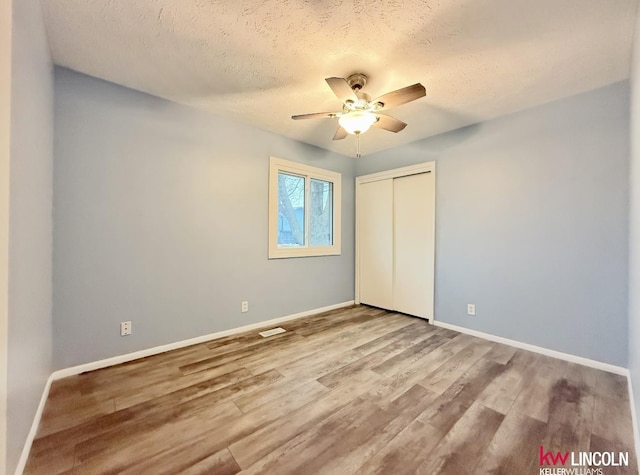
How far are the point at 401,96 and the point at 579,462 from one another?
2401 mm

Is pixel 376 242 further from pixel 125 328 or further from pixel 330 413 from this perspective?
pixel 125 328

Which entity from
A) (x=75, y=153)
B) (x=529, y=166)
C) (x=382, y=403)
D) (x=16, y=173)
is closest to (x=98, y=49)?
(x=75, y=153)

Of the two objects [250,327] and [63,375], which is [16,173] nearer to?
[63,375]

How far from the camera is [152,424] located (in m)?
1.60

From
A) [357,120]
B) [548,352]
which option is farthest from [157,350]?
[548,352]

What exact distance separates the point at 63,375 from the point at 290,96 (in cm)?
307

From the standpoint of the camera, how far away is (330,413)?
1707mm

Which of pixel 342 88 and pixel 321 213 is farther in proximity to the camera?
pixel 321 213

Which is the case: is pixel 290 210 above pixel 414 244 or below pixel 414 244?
above

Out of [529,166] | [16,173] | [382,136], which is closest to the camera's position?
[16,173]

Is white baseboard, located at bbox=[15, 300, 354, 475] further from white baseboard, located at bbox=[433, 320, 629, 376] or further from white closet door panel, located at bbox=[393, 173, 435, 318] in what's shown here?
white baseboard, located at bbox=[433, 320, 629, 376]

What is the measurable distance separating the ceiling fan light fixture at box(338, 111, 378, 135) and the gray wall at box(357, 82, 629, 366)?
1.69 meters

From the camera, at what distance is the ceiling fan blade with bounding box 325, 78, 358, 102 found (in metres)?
1.81

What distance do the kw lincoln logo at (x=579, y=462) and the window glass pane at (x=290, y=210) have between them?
9.80 feet
